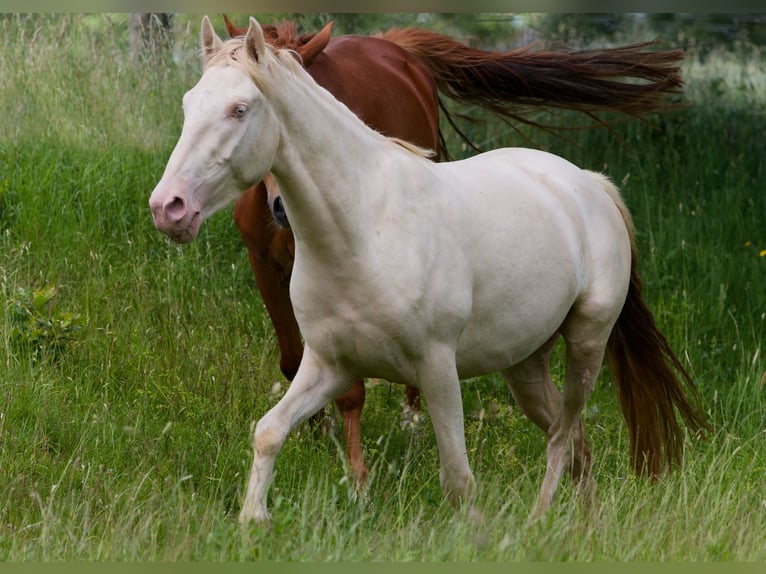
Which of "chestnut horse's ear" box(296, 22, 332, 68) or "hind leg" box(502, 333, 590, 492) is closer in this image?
"chestnut horse's ear" box(296, 22, 332, 68)

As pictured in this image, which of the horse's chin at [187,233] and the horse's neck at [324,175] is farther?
the horse's neck at [324,175]

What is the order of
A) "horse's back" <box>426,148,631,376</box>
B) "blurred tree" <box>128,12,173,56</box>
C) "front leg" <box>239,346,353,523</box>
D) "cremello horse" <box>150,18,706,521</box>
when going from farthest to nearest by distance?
"blurred tree" <box>128,12,173,56</box> → "horse's back" <box>426,148,631,376</box> → "front leg" <box>239,346,353,523</box> → "cremello horse" <box>150,18,706,521</box>

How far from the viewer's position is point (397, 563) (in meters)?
3.37

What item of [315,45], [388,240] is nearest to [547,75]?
[315,45]

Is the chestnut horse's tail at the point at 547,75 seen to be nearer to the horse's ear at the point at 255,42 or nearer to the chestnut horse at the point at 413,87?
the chestnut horse at the point at 413,87

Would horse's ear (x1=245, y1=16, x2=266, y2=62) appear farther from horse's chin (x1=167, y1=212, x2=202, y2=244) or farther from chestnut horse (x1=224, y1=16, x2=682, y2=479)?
chestnut horse (x1=224, y1=16, x2=682, y2=479)

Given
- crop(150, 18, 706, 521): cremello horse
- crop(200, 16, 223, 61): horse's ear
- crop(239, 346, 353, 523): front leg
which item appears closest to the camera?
crop(150, 18, 706, 521): cremello horse

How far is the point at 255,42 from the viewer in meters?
3.75

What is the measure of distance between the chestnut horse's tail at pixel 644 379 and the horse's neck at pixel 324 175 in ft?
6.15

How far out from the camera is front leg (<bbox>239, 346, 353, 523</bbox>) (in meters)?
4.15

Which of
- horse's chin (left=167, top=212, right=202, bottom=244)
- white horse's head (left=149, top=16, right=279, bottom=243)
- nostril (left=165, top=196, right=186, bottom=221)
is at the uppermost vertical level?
white horse's head (left=149, top=16, right=279, bottom=243)

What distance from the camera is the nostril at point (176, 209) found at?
3.49 metres

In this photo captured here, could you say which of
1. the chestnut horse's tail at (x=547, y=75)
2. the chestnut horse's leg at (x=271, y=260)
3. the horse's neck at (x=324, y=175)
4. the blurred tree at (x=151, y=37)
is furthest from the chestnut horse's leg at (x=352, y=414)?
the blurred tree at (x=151, y=37)

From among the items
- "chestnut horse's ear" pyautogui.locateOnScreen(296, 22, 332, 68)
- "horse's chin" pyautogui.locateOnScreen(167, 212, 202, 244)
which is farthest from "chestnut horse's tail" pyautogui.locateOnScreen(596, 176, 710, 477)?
"horse's chin" pyautogui.locateOnScreen(167, 212, 202, 244)
